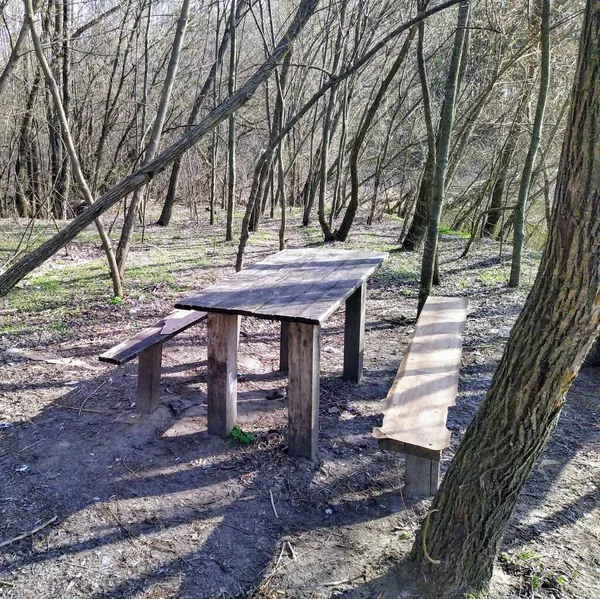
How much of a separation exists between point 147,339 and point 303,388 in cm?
100

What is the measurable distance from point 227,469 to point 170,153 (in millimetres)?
1798

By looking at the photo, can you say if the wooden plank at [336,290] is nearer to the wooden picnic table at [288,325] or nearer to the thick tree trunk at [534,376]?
the wooden picnic table at [288,325]

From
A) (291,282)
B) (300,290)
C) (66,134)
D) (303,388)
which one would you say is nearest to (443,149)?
(291,282)

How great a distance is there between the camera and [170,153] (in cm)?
313

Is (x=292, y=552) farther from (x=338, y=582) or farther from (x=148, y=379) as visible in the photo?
(x=148, y=379)

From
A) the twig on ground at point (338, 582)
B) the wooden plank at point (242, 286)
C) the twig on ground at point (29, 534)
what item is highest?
the wooden plank at point (242, 286)

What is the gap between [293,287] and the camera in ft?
10.6

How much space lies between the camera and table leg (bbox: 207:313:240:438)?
293 centimetres

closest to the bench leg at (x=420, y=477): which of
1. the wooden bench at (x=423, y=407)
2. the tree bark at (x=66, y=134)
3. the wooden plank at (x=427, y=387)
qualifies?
the wooden bench at (x=423, y=407)

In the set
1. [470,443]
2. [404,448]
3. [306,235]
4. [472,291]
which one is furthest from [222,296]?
[306,235]

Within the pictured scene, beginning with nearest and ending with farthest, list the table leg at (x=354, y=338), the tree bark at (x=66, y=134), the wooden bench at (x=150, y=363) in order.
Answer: the wooden bench at (x=150, y=363) → the table leg at (x=354, y=338) → the tree bark at (x=66, y=134)

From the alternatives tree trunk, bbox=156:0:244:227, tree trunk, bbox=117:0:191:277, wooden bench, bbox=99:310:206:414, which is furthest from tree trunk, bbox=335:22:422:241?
wooden bench, bbox=99:310:206:414

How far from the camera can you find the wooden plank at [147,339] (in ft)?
9.35

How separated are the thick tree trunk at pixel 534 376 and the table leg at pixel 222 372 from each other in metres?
1.37
